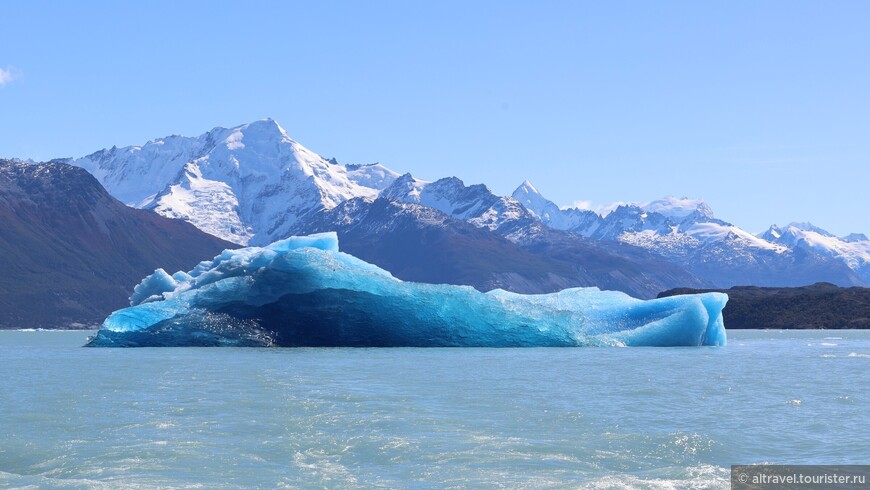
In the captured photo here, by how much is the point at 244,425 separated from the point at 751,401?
1534cm

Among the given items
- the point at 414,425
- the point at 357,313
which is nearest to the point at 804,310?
the point at 357,313

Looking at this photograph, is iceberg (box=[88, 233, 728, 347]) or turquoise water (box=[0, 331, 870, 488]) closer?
turquoise water (box=[0, 331, 870, 488])

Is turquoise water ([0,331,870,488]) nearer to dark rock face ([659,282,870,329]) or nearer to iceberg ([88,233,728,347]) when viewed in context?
iceberg ([88,233,728,347])

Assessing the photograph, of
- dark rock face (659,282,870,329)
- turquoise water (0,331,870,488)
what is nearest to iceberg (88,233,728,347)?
turquoise water (0,331,870,488)

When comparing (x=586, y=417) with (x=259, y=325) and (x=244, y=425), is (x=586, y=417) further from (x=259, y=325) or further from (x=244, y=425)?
(x=259, y=325)

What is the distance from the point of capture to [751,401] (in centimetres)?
3077

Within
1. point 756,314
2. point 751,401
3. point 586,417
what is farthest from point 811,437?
point 756,314

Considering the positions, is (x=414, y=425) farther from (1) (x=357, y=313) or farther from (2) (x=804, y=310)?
(2) (x=804, y=310)

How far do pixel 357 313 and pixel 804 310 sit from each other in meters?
131

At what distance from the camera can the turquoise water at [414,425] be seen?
18984 mm

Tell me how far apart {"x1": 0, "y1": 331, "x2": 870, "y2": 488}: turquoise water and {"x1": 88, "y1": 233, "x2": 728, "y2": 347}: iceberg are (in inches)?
404

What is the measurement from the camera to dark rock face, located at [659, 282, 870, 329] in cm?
16338

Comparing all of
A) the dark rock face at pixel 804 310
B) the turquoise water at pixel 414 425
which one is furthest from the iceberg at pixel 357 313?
the dark rock face at pixel 804 310

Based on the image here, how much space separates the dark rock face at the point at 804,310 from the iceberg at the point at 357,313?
111 meters
